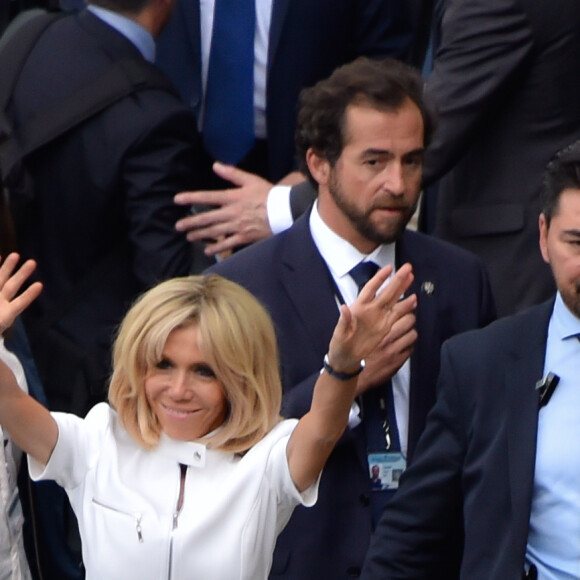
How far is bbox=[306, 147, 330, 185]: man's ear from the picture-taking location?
5109mm

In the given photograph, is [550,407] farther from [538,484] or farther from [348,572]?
[348,572]

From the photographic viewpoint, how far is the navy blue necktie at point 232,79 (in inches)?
241

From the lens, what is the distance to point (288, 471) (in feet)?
14.1

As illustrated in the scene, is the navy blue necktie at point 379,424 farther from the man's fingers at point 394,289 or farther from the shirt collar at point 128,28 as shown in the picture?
the shirt collar at point 128,28

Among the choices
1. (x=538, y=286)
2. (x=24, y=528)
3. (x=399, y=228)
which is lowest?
(x=24, y=528)

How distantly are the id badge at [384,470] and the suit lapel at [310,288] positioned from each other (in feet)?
1.05

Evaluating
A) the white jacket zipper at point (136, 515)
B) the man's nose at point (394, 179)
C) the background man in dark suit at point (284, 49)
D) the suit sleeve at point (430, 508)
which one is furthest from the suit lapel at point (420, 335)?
the background man in dark suit at point (284, 49)

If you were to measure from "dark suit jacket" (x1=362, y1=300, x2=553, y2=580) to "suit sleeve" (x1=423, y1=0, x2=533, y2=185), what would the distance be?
4.07 feet

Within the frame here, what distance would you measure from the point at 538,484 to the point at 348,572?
0.77 metres

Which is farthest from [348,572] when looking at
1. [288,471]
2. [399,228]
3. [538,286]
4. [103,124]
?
[103,124]

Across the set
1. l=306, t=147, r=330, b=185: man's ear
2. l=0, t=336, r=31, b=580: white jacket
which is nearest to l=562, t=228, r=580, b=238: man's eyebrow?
l=306, t=147, r=330, b=185: man's ear

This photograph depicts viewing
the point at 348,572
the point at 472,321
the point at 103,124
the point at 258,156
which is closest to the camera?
the point at 348,572

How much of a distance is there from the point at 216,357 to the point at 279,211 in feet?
4.45

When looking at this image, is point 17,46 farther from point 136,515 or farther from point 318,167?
point 136,515
